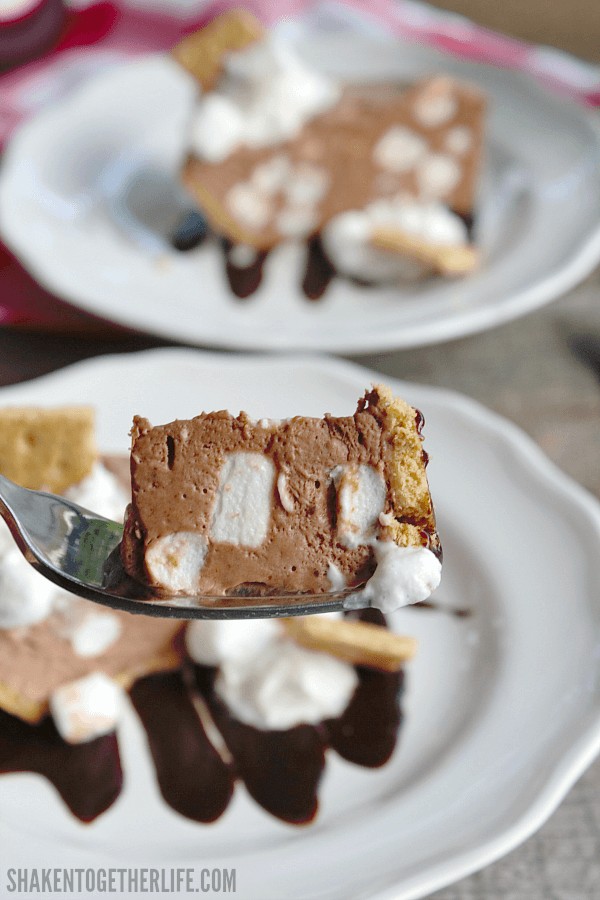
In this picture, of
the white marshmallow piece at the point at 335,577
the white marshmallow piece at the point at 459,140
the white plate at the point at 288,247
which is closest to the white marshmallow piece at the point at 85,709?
the white marshmallow piece at the point at 335,577

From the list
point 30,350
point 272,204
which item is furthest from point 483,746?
point 272,204

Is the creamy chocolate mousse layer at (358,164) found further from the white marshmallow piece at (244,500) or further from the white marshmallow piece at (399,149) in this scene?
the white marshmallow piece at (244,500)

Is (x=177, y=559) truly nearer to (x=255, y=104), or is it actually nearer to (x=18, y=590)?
(x=18, y=590)

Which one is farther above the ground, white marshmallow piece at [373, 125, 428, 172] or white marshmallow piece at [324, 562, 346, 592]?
white marshmallow piece at [324, 562, 346, 592]

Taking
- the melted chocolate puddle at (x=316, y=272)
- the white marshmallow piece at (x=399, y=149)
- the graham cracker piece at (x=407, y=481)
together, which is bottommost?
the melted chocolate puddle at (x=316, y=272)

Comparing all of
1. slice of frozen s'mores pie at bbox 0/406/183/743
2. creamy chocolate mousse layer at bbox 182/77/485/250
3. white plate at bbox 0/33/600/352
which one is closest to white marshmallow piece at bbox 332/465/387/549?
slice of frozen s'mores pie at bbox 0/406/183/743

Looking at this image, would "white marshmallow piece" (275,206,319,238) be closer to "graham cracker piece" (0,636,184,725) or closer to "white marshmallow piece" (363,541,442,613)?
"graham cracker piece" (0,636,184,725)

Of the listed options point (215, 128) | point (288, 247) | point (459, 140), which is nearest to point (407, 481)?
point (288, 247)
